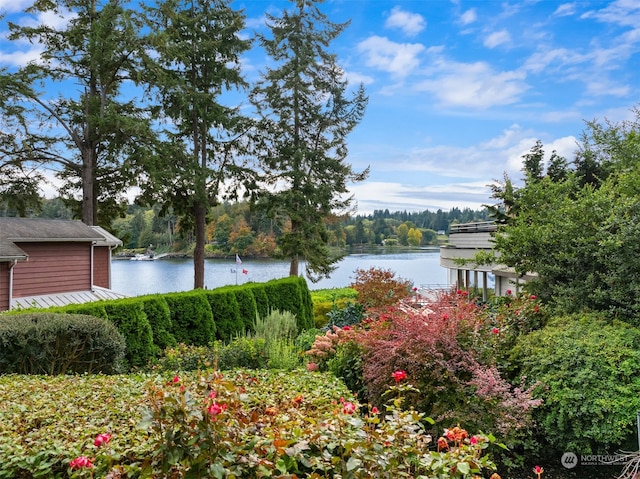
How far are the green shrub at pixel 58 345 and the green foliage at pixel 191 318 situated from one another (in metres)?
2.39

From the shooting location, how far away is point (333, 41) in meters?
20.0

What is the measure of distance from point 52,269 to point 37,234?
996mm

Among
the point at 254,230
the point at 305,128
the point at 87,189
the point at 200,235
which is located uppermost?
the point at 305,128

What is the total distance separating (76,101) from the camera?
16641 mm

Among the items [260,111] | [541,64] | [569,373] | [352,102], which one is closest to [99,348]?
[569,373]

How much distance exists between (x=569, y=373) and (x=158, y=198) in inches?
617

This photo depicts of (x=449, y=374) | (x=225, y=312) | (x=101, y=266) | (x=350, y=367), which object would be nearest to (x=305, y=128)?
(x=101, y=266)

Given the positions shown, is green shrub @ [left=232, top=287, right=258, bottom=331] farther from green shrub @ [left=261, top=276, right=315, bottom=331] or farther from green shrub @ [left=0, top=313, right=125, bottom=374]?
green shrub @ [left=0, top=313, right=125, bottom=374]

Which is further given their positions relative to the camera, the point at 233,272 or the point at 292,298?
the point at 233,272

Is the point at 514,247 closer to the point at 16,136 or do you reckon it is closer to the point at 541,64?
the point at 541,64

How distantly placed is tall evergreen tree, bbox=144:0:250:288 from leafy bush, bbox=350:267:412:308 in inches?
319

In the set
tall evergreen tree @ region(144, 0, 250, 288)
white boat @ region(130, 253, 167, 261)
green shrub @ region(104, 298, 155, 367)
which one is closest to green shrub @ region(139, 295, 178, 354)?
green shrub @ region(104, 298, 155, 367)

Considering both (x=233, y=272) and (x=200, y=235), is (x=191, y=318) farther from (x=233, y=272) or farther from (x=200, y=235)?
(x=233, y=272)

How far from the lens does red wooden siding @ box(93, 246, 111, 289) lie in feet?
44.8
